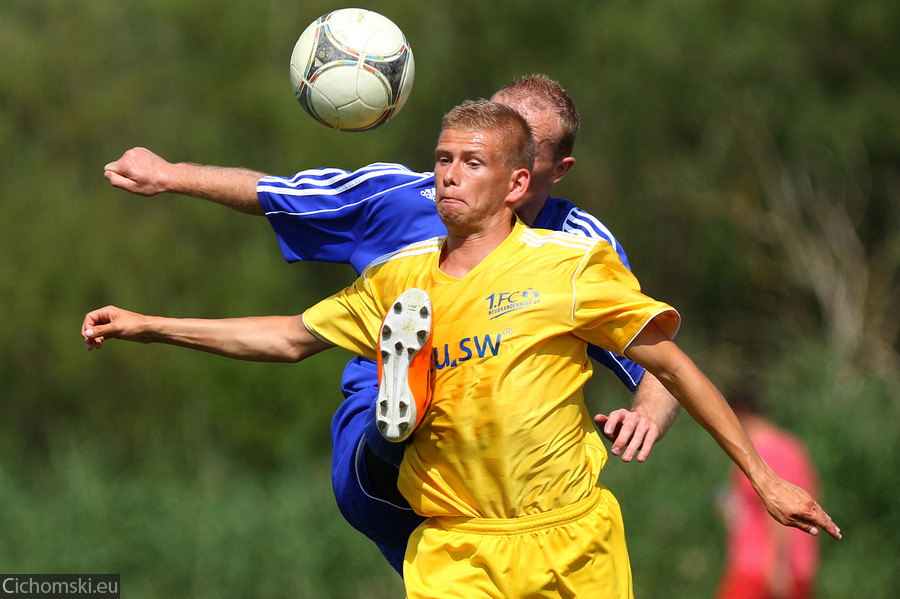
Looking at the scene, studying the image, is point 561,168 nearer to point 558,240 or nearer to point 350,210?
point 350,210

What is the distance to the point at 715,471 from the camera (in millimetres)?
11016

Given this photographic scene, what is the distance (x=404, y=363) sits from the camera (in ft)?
11.9

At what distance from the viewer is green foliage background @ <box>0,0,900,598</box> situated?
10.6 meters

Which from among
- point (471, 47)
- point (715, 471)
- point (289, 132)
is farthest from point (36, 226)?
point (715, 471)

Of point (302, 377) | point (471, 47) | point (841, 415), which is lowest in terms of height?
point (302, 377)

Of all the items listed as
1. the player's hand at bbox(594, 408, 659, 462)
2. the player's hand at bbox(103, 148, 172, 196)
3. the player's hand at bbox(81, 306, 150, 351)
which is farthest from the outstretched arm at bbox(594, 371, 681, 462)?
the player's hand at bbox(103, 148, 172, 196)

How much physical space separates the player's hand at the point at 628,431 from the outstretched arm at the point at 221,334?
1.01 meters

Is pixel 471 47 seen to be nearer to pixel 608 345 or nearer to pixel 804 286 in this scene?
pixel 804 286

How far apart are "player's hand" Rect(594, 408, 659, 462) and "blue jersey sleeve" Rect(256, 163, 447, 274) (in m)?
1.07

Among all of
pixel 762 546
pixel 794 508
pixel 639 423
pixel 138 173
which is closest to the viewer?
pixel 794 508

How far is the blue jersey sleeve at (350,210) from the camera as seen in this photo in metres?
4.50

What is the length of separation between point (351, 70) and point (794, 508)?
2.24 metres

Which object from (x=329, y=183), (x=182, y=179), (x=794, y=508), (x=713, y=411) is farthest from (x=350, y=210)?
(x=794, y=508)

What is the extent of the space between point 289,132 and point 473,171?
33.9 ft
